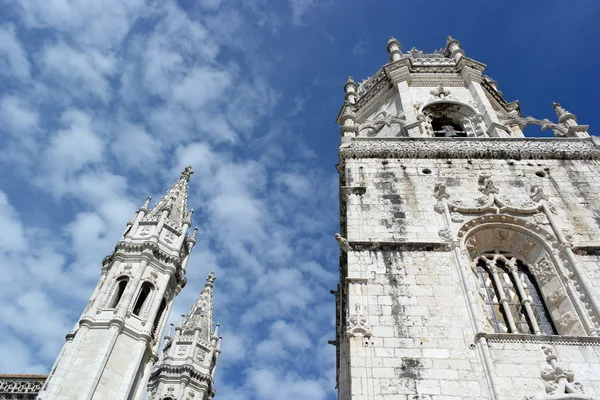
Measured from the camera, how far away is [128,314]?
592 inches

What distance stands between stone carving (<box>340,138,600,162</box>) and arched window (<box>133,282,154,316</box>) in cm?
732

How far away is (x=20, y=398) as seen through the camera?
1588cm

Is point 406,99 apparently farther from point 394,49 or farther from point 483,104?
point 394,49

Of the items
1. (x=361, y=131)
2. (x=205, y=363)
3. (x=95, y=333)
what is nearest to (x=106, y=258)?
(x=95, y=333)

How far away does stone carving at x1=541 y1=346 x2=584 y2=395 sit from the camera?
8.04m

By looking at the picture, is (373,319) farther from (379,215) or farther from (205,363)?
(205,363)

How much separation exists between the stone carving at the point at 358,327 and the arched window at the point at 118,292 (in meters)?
8.98

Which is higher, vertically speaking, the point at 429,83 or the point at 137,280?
the point at 429,83

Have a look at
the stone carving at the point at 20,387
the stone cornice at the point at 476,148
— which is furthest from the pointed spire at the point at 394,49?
the stone carving at the point at 20,387

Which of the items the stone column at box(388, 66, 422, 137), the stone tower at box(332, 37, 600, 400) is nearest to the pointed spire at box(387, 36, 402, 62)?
the stone column at box(388, 66, 422, 137)

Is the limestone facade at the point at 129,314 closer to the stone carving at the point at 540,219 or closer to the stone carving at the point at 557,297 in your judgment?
the stone carving at the point at 557,297

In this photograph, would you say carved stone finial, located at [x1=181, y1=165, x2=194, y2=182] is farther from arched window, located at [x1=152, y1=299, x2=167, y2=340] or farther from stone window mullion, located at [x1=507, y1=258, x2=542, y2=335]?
stone window mullion, located at [x1=507, y1=258, x2=542, y2=335]

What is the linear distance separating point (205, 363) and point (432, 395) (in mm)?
15869

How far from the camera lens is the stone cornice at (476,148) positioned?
14000 millimetres
